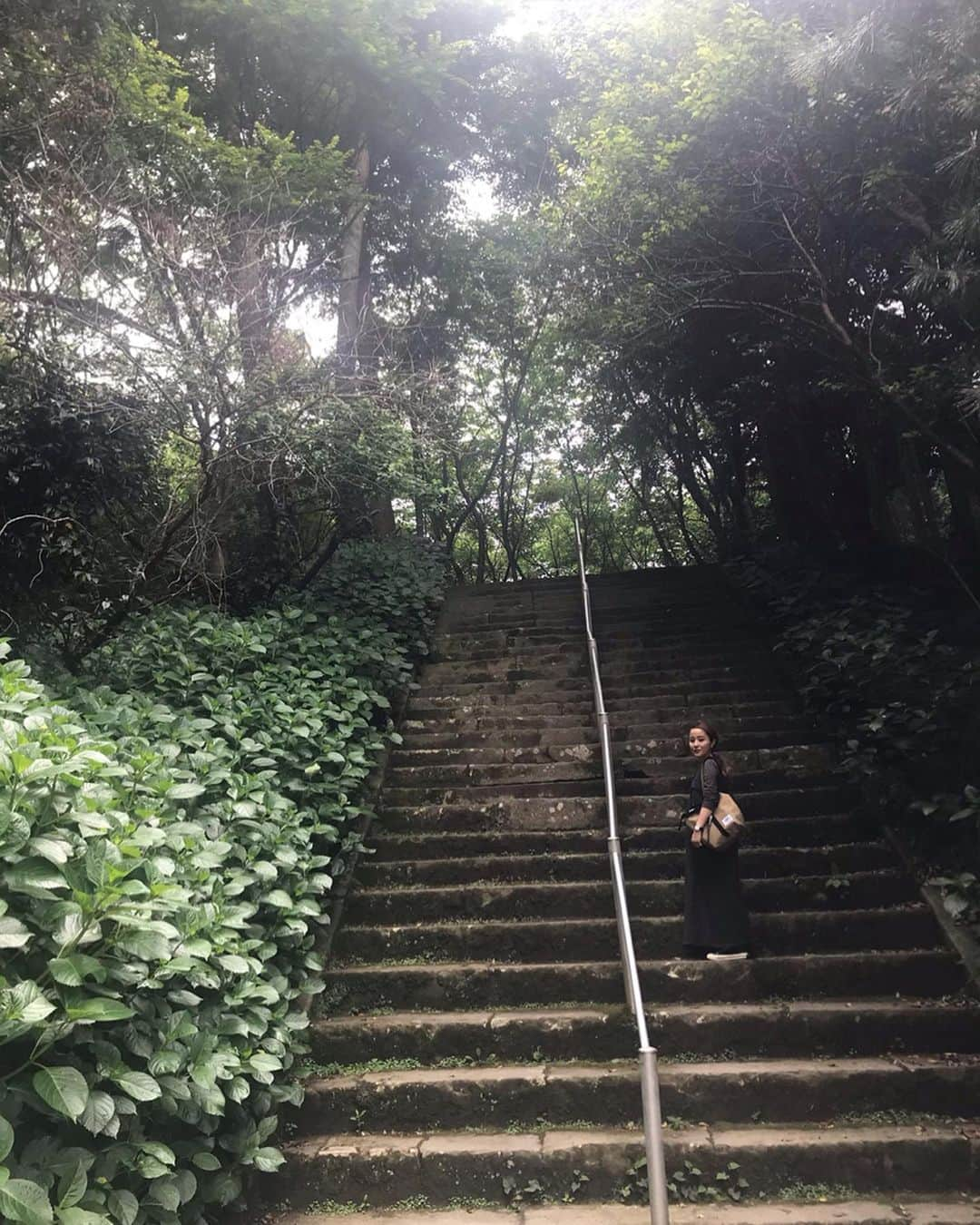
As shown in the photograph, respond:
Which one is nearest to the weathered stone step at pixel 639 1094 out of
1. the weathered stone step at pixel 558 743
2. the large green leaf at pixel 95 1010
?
the large green leaf at pixel 95 1010

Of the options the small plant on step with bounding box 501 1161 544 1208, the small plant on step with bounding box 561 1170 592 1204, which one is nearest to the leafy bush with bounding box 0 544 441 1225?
the small plant on step with bounding box 501 1161 544 1208

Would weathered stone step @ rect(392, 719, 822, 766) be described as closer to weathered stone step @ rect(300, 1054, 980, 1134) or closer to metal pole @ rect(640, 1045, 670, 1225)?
weathered stone step @ rect(300, 1054, 980, 1134)

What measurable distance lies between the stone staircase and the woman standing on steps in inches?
4.1

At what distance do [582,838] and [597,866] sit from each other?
274 mm

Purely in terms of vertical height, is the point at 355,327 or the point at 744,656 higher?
→ the point at 355,327

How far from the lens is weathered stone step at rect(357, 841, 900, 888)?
417cm

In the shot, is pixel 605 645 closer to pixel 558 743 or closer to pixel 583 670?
pixel 583 670

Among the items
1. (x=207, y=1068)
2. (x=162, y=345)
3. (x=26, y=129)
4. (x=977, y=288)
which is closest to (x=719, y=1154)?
(x=207, y=1068)

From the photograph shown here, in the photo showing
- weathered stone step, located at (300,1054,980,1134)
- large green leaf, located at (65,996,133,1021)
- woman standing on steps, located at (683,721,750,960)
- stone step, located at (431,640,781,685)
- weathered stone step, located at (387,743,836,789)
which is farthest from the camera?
stone step, located at (431,640,781,685)

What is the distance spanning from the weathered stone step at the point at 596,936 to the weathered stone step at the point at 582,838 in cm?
55

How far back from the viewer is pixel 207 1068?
7.99ft

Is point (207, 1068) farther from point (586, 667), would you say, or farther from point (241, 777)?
point (586, 667)

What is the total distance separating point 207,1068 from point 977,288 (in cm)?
452

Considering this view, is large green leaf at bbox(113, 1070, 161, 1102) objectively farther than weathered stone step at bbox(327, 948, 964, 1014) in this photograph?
No
